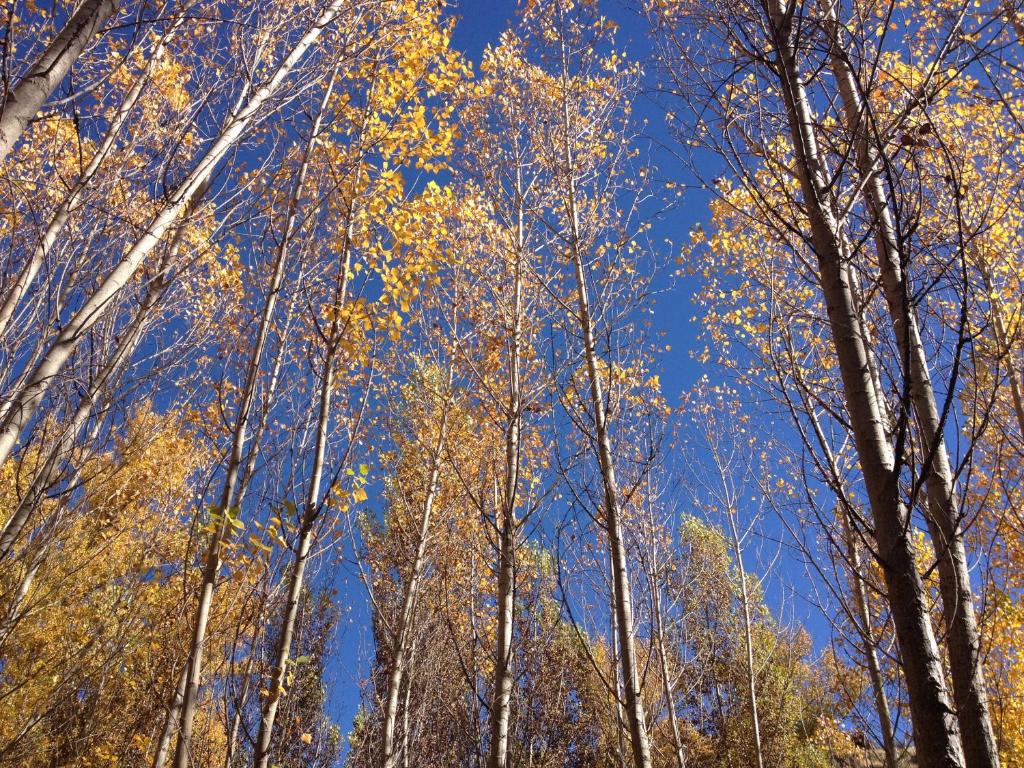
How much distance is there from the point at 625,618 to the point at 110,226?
4.32 m

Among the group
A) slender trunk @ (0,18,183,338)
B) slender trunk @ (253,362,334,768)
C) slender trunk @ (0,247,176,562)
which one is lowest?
slender trunk @ (253,362,334,768)

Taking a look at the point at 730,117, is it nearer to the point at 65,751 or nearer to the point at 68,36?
the point at 68,36

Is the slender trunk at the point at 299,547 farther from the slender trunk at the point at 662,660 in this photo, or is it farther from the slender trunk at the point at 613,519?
the slender trunk at the point at 662,660

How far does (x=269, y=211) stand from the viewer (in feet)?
13.0

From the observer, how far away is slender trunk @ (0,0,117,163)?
2.13 metres

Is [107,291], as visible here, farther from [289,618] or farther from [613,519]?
[613,519]

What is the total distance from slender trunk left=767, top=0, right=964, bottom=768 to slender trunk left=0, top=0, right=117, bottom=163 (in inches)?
101

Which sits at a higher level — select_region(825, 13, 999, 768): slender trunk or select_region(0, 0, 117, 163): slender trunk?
select_region(0, 0, 117, 163): slender trunk

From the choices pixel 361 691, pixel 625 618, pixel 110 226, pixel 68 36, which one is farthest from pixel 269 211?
pixel 361 691

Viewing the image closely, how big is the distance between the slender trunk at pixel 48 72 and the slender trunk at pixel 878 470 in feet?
8.39

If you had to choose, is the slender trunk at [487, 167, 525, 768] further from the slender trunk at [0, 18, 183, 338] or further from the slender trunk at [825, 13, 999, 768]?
the slender trunk at [0, 18, 183, 338]

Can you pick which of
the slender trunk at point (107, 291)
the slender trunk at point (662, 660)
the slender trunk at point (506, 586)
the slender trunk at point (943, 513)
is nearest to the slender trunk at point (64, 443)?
the slender trunk at point (107, 291)

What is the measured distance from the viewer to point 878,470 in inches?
68.0

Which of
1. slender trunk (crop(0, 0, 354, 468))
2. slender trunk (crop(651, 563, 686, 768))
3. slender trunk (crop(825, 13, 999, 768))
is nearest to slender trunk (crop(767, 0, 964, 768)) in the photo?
slender trunk (crop(825, 13, 999, 768))
